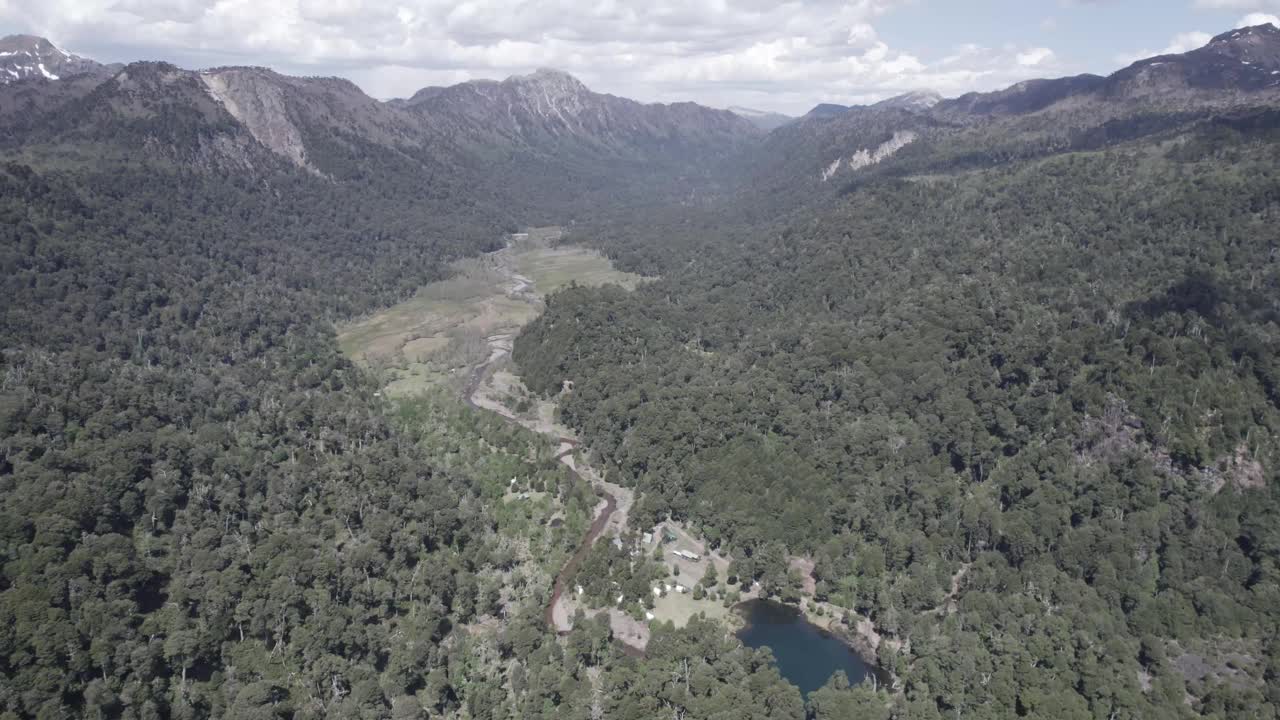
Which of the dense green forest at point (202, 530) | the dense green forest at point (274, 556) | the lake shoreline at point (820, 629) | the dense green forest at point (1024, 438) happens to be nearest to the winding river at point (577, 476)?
the dense green forest at point (274, 556)

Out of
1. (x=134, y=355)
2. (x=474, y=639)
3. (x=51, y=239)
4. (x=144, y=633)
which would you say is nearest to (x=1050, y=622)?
(x=474, y=639)

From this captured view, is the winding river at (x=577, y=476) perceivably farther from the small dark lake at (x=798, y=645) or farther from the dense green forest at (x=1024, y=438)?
the small dark lake at (x=798, y=645)

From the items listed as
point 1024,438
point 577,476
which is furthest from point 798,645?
point 1024,438

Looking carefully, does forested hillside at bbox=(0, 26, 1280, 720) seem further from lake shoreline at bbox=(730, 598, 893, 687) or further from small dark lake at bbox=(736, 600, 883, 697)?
small dark lake at bbox=(736, 600, 883, 697)

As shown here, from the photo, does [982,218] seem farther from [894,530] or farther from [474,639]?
[474,639]

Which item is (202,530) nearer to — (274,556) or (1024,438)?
(274,556)
